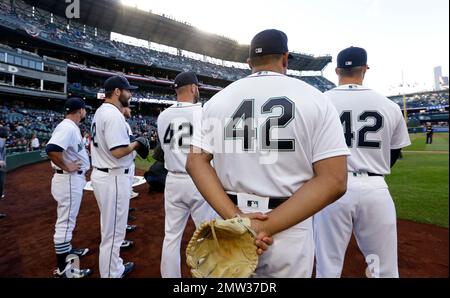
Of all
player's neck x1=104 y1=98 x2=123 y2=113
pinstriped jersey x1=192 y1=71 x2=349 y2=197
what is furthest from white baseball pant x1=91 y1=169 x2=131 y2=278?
pinstriped jersey x1=192 y1=71 x2=349 y2=197

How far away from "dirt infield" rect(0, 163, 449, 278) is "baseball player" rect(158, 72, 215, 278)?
1.88 feet

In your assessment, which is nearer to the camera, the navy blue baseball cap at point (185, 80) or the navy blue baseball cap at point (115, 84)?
the navy blue baseball cap at point (185, 80)

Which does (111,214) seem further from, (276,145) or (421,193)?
(421,193)

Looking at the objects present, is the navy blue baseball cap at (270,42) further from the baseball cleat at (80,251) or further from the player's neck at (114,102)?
the baseball cleat at (80,251)

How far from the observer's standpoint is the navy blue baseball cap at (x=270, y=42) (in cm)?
128

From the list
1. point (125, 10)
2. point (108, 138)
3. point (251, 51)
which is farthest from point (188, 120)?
point (125, 10)

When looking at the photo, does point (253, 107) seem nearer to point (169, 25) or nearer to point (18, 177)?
point (18, 177)

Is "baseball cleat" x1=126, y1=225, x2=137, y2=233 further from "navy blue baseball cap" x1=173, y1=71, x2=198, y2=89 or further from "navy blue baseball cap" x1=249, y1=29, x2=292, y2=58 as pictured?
"navy blue baseball cap" x1=249, y1=29, x2=292, y2=58

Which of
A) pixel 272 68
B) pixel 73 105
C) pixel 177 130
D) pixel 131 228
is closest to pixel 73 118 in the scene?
pixel 73 105

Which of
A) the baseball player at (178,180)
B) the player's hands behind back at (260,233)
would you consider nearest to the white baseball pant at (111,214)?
the baseball player at (178,180)

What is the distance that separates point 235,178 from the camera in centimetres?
130

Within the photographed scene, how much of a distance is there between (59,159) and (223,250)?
7.96 feet

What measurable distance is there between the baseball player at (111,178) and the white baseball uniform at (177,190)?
423mm

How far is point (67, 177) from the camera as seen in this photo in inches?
113
